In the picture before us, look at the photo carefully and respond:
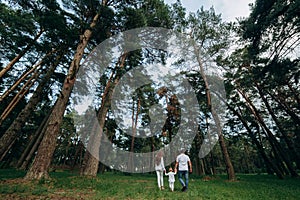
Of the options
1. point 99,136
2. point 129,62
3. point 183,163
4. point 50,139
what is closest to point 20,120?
point 99,136

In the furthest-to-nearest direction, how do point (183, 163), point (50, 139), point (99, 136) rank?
point (99, 136) < point (50, 139) < point (183, 163)

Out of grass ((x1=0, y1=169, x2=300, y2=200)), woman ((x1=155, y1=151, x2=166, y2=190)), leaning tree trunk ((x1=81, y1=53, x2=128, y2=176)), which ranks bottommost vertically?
grass ((x1=0, y1=169, x2=300, y2=200))

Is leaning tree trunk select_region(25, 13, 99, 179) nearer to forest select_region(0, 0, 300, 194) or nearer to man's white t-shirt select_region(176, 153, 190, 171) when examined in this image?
forest select_region(0, 0, 300, 194)

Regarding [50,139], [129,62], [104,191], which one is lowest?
[104,191]

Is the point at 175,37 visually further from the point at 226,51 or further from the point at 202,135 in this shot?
the point at 202,135

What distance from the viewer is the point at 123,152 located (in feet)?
119

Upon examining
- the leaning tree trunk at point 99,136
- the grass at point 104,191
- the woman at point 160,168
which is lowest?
the grass at point 104,191

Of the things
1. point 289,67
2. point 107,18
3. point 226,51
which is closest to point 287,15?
point 289,67

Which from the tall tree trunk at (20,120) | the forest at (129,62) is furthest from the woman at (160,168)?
the tall tree trunk at (20,120)

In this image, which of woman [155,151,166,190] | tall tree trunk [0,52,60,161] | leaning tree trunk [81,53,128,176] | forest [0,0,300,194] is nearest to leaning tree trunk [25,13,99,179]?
forest [0,0,300,194]

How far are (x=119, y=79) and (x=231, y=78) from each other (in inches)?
403

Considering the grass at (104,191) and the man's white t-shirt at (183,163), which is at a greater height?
the man's white t-shirt at (183,163)

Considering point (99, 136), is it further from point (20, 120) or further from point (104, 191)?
point (104, 191)

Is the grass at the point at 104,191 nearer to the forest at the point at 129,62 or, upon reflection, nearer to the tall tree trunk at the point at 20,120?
the forest at the point at 129,62
